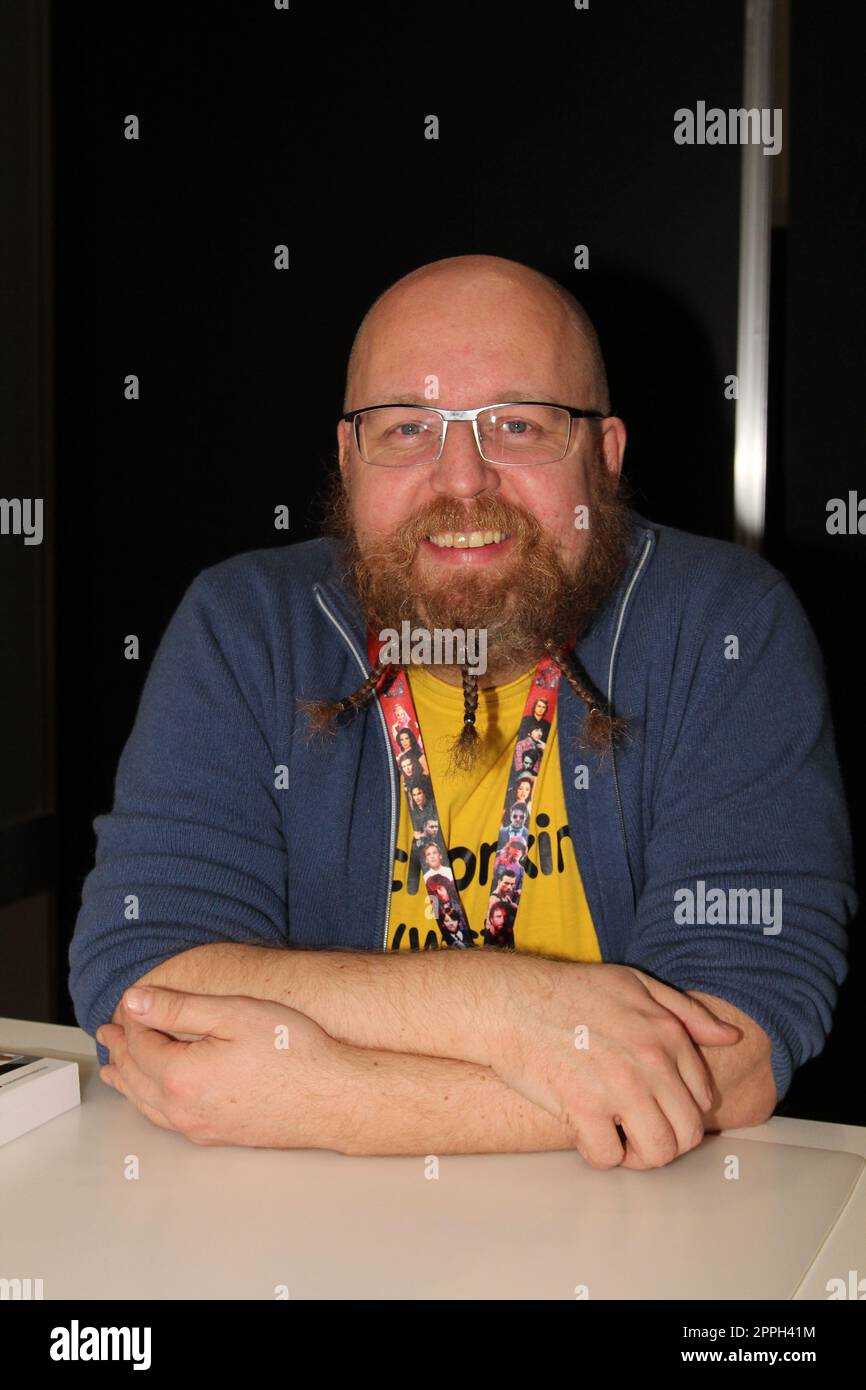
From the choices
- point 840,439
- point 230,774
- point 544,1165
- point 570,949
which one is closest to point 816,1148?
point 544,1165

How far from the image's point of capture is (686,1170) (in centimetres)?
113

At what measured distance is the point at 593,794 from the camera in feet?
5.20

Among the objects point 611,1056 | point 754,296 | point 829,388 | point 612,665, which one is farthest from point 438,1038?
point 754,296

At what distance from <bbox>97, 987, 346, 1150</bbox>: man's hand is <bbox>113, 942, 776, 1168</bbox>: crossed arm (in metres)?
0.01

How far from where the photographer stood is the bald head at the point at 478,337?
5.45 feet

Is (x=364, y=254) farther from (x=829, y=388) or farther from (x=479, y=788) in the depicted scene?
(x=479, y=788)

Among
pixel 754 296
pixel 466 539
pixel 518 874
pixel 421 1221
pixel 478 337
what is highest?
pixel 754 296

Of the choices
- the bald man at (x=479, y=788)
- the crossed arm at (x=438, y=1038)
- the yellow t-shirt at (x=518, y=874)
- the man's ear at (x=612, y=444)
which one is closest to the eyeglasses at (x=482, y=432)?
the bald man at (x=479, y=788)

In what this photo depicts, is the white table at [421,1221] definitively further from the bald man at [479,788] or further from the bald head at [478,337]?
the bald head at [478,337]

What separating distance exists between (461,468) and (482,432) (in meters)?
0.06

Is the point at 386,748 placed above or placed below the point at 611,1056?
above

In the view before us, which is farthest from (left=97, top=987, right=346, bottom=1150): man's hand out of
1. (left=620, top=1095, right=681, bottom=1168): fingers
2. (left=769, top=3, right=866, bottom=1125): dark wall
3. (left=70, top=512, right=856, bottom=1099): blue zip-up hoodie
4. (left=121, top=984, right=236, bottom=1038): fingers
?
(left=769, top=3, right=866, bottom=1125): dark wall

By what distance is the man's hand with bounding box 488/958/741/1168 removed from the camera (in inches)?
44.5

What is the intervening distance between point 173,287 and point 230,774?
1712 millimetres
